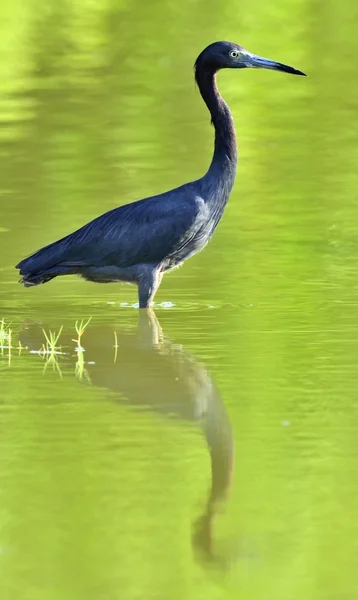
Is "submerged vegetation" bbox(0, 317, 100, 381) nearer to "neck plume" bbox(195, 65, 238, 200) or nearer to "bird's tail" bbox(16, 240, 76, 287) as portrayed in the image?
"bird's tail" bbox(16, 240, 76, 287)

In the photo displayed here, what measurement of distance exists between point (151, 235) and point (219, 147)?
845 mm

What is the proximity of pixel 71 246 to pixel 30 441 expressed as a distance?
11.6 feet

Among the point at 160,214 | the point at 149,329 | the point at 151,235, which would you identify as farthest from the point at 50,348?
the point at 160,214

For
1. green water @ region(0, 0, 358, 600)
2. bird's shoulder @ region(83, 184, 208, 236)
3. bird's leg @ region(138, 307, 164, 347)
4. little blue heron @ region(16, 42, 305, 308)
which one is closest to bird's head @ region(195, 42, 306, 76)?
little blue heron @ region(16, 42, 305, 308)

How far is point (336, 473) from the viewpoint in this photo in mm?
6609

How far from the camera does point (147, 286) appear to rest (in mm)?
10414

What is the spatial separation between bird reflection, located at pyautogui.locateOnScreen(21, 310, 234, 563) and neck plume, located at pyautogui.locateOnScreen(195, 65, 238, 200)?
1012mm

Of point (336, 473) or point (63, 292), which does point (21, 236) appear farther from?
point (336, 473)

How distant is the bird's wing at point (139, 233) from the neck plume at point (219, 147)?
0.75 feet

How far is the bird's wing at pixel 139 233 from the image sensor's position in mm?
10312

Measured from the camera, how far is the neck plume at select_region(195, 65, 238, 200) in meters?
10.6

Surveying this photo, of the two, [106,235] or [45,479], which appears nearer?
[45,479]

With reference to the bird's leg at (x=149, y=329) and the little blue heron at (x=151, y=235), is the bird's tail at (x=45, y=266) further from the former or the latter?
the bird's leg at (x=149, y=329)

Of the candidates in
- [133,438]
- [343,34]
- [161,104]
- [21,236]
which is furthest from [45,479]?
[343,34]
